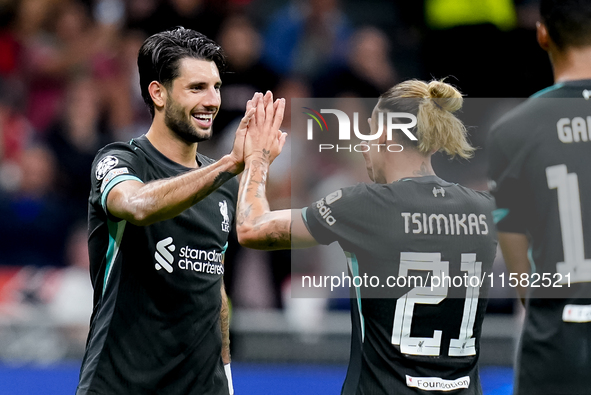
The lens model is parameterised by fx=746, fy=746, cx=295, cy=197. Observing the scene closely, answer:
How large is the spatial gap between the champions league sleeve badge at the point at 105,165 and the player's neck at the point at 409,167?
4.33ft

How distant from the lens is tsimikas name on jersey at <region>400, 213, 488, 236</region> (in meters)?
3.17

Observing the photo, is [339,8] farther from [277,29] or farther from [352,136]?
[352,136]

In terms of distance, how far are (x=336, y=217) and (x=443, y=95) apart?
0.74 metres

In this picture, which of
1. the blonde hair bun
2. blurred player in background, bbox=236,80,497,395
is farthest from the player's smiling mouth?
the blonde hair bun

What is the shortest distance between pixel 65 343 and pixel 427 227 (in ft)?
16.2

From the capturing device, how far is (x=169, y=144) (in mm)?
3955

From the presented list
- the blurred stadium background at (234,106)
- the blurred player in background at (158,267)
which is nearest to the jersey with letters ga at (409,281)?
the blurred player in background at (158,267)

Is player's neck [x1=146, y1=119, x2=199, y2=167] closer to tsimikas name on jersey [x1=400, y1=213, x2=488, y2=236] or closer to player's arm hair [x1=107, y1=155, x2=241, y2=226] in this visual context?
player's arm hair [x1=107, y1=155, x2=241, y2=226]

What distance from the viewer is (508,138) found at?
9.43 feet

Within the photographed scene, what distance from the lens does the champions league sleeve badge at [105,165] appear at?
3.54 metres

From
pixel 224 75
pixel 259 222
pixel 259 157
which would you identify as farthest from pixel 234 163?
pixel 224 75

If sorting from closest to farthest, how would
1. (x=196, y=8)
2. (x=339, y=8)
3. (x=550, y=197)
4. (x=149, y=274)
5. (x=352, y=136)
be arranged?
(x=550, y=197)
(x=149, y=274)
(x=352, y=136)
(x=196, y=8)
(x=339, y=8)

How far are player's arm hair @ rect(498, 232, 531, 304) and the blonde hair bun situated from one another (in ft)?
2.21

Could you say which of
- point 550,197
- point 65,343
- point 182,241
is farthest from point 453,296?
point 65,343
